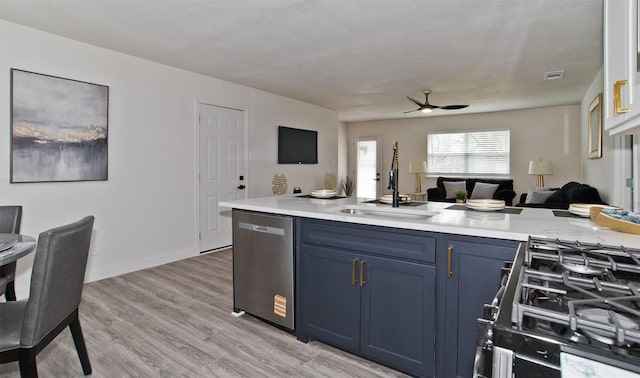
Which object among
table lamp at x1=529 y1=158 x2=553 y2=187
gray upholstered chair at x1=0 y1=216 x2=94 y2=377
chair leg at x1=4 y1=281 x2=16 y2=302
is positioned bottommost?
chair leg at x1=4 y1=281 x2=16 y2=302

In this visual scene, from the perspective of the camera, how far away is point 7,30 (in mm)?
2982

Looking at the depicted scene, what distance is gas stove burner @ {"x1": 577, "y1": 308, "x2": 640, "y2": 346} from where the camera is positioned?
1.92ft

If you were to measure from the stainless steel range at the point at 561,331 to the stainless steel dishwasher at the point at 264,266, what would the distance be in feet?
5.26

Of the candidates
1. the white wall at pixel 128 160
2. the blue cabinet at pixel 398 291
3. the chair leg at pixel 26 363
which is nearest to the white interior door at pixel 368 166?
the white wall at pixel 128 160

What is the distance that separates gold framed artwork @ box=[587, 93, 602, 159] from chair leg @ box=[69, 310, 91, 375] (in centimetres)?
552

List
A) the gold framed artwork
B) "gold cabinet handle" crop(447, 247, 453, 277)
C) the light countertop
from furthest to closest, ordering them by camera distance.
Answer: the gold framed artwork, "gold cabinet handle" crop(447, 247, 453, 277), the light countertop

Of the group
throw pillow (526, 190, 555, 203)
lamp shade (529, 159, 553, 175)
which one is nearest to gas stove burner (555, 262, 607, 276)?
throw pillow (526, 190, 555, 203)

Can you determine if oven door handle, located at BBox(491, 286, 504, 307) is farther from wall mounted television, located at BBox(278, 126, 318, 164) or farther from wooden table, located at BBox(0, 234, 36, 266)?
wall mounted television, located at BBox(278, 126, 318, 164)

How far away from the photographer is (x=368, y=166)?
922 cm

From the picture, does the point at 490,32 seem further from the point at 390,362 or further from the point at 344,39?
the point at 390,362

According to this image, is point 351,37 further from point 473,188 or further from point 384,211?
point 473,188

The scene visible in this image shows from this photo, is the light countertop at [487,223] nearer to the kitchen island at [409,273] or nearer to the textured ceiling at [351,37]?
the kitchen island at [409,273]

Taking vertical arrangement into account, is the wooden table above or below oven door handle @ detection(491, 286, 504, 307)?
below

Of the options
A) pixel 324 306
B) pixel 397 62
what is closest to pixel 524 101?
pixel 397 62
